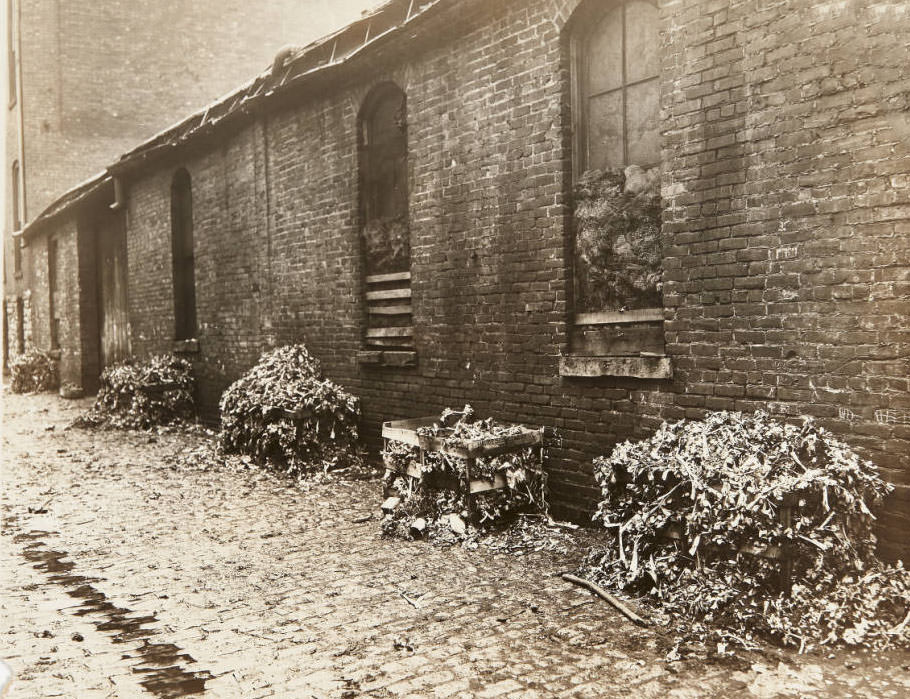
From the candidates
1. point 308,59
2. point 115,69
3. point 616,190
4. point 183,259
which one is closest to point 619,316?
point 616,190

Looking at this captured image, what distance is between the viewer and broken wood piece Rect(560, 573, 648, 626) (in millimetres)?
4066

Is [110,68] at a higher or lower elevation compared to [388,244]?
higher

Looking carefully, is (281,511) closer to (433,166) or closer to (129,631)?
(129,631)

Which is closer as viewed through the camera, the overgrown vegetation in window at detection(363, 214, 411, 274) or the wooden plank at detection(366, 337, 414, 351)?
the wooden plank at detection(366, 337, 414, 351)

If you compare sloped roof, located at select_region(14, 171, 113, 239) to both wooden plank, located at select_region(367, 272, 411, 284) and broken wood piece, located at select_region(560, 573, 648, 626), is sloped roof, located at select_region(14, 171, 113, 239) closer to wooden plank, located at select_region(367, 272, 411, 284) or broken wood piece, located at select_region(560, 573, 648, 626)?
wooden plank, located at select_region(367, 272, 411, 284)

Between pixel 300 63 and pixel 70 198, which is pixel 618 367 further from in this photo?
pixel 70 198

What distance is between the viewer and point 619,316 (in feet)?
19.1

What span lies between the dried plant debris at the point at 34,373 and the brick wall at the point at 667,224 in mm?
12964

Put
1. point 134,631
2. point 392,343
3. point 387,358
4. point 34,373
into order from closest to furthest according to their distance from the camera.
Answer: point 134,631 → point 387,358 → point 392,343 → point 34,373

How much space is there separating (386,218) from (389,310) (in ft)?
3.37

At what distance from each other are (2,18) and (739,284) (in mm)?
4332

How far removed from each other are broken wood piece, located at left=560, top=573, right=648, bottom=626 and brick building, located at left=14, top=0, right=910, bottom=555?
131 centimetres

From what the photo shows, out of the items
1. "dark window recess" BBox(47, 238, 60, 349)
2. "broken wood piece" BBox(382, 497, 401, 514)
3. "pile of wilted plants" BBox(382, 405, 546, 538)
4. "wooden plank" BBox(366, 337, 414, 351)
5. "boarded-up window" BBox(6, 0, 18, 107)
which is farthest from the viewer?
"boarded-up window" BBox(6, 0, 18, 107)

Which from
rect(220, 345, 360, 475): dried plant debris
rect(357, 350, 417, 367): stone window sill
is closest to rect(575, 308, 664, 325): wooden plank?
rect(357, 350, 417, 367): stone window sill
